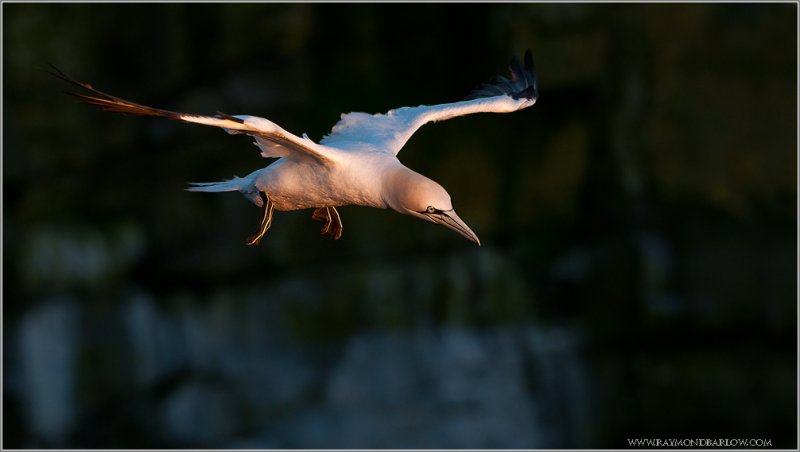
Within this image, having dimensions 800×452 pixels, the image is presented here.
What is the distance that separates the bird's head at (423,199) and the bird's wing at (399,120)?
49 centimetres

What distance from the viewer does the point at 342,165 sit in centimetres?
451

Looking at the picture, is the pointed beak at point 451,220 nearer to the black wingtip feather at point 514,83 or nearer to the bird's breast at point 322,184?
the bird's breast at point 322,184

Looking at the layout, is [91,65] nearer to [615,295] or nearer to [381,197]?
[615,295]

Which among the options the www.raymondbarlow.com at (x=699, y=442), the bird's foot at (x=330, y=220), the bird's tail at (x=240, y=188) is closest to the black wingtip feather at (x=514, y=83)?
the bird's foot at (x=330, y=220)

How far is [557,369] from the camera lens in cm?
968

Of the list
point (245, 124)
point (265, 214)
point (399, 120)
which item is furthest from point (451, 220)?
point (399, 120)

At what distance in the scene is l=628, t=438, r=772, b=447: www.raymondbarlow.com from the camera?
368 inches

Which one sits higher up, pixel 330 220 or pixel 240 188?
pixel 240 188

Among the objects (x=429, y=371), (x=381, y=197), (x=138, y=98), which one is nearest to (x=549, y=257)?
(x=429, y=371)

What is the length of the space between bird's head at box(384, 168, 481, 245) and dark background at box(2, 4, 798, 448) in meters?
4.67

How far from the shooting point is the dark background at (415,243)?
9.12 m

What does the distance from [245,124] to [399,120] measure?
1330mm

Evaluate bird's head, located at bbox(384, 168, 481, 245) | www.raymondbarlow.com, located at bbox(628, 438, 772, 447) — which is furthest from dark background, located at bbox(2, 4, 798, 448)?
bird's head, located at bbox(384, 168, 481, 245)

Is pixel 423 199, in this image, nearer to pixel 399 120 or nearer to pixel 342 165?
pixel 342 165
